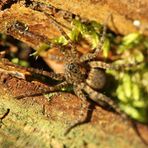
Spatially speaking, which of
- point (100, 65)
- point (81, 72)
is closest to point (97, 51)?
point (100, 65)

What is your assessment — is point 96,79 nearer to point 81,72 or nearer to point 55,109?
point 81,72

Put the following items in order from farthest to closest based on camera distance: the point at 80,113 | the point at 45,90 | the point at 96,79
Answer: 1. the point at 96,79
2. the point at 45,90
3. the point at 80,113

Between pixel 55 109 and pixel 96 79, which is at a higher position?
pixel 96 79

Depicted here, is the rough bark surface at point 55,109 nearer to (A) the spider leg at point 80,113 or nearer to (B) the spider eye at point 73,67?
(A) the spider leg at point 80,113

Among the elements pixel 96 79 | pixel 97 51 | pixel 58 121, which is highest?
pixel 97 51

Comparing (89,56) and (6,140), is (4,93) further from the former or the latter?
(89,56)

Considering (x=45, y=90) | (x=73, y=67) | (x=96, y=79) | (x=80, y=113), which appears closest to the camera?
(x=80, y=113)

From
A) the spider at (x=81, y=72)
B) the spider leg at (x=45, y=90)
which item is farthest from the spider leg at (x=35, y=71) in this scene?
the spider leg at (x=45, y=90)
